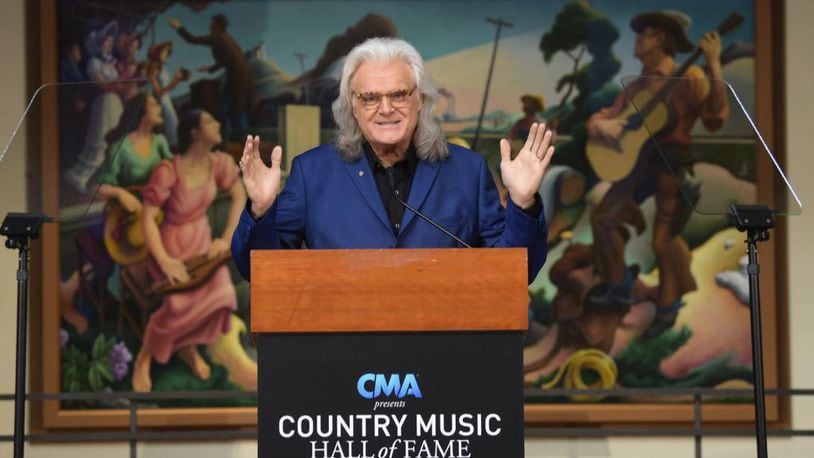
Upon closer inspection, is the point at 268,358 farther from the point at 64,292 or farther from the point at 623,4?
the point at 623,4

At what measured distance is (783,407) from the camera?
590cm

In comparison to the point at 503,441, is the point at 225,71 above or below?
above

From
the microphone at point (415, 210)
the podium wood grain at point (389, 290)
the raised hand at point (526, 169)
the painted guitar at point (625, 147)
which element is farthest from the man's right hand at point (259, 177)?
the painted guitar at point (625, 147)

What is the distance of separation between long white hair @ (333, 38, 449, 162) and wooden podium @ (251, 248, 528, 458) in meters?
0.89

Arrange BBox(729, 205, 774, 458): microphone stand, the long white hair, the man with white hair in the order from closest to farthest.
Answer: the man with white hair
the long white hair
BBox(729, 205, 774, 458): microphone stand

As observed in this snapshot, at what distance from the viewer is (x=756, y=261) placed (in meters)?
3.68

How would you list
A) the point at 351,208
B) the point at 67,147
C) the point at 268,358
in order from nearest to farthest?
the point at 268,358 < the point at 351,208 < the point at 67,147

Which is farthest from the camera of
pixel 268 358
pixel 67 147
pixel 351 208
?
pixel 67 147

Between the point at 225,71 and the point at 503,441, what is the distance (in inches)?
142

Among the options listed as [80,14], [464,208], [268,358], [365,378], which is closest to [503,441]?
[365,378]

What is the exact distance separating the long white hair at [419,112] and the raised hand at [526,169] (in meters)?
0.41

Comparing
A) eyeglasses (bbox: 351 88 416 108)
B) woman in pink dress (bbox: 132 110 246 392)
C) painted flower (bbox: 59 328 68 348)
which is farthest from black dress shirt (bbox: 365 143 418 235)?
painted flower (bbox: 59 328 68 348)

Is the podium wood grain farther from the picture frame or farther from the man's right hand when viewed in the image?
the picture frame

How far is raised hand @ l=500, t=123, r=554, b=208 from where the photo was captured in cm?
310
